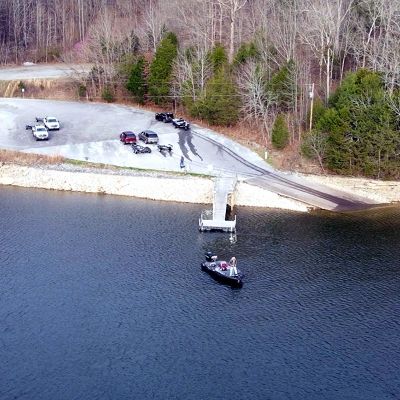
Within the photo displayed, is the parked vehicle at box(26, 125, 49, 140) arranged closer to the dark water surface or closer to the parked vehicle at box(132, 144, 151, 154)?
the parked vehicle at box(132, 144, 151, 154)

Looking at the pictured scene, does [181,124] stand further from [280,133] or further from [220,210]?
[220,210]

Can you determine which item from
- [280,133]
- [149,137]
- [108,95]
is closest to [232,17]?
[108,95]

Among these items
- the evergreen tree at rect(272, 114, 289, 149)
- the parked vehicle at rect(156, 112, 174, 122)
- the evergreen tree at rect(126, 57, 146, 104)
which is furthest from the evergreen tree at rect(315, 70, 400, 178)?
the evergreen tree at rect(126, 57, 146, 104)

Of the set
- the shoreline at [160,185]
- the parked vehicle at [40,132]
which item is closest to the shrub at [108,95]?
the parked vehicle at [40,132]

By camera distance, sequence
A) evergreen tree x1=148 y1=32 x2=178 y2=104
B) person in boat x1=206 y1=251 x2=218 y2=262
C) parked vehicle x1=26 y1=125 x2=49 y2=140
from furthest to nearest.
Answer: evergreen tree x1=148 y1=32 x2=178 y2=104
parked vehicle x1=26 y1=125 x2=49 y2=140
person in boat x1=206 y1=251 x2=218 y2=262

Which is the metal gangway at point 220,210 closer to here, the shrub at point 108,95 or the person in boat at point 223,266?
the person in boat at point 223,266

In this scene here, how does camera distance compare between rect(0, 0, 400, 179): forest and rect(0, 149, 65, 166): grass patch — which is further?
rect(0, 149, 65, 166): grass patch
